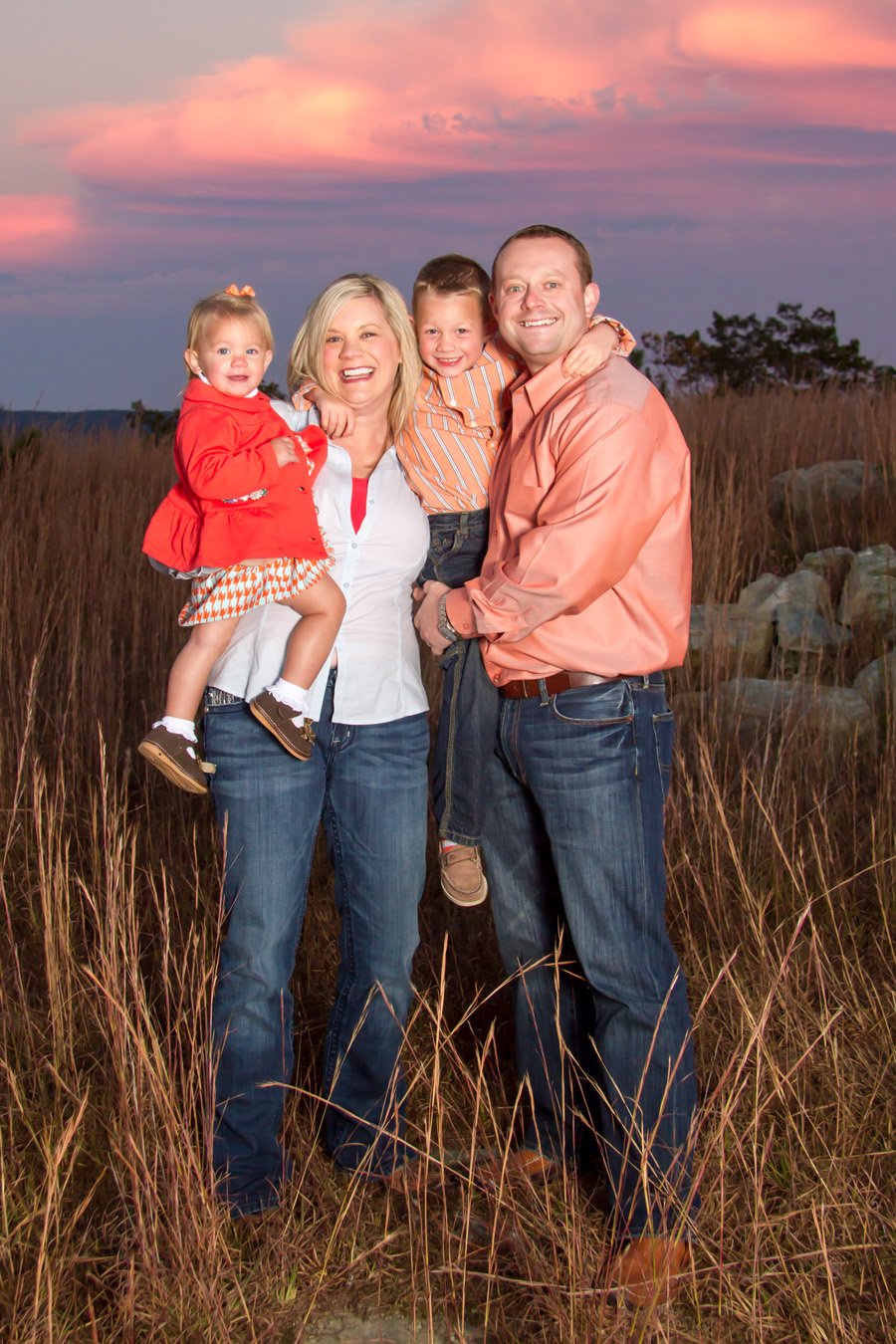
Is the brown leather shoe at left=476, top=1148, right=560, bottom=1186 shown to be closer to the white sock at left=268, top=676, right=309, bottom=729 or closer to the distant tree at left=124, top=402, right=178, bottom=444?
the white sock at left=268, top=676, right=309, bottom=729

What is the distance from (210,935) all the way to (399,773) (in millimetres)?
1469

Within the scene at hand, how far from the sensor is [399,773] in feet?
8.54

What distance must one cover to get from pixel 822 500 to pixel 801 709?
10.5ft

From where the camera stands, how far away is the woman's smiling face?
2564 millimetres

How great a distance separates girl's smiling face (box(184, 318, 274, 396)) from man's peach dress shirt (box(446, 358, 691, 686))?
25.3 inches

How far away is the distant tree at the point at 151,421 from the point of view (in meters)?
10.5

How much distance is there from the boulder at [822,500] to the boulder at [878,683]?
1.88 m

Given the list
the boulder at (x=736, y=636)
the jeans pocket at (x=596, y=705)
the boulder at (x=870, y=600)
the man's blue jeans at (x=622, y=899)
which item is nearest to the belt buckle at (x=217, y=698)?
the man's blue jeans at (x=622, y=899)

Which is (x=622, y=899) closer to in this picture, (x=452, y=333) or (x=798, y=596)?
(x=452, y=333)

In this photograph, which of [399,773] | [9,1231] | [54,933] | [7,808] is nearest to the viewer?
[9,1231]

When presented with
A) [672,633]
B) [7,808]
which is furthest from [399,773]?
[7,808]

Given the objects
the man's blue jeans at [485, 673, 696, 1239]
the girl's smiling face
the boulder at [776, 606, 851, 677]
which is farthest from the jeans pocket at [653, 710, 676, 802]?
the boulder at [776, 606, 851, 677]

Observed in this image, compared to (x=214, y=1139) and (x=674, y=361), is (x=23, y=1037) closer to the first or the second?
(x=214, y=1139)

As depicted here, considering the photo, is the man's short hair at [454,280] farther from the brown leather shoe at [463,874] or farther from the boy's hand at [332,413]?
the brown leather shoe at [463,874]
